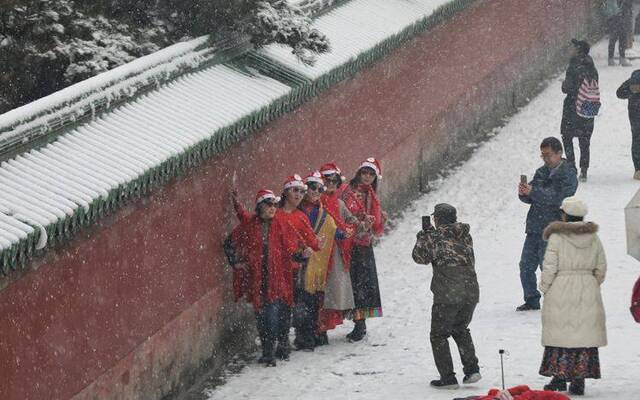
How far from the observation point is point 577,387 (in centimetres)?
1166

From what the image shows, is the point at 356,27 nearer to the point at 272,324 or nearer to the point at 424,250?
the point at 272,324

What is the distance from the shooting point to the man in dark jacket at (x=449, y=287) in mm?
12031

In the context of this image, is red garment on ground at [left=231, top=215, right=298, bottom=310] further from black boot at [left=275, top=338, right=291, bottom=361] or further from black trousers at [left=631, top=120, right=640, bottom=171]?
black trousers at [left=631, top=120, right=640, bottom=171]

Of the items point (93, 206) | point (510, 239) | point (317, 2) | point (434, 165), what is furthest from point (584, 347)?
point (434, 165)

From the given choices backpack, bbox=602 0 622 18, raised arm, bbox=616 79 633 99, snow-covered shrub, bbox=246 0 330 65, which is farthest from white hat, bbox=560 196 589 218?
backpack, bbox=602 0 622 18

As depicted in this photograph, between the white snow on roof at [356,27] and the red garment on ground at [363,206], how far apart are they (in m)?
1.39

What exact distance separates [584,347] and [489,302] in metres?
3.13

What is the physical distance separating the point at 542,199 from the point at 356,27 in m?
4.01

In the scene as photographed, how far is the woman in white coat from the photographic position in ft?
38.0

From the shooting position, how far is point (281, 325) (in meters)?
13.3

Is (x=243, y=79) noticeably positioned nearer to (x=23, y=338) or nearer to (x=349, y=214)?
(x=349, y=214)

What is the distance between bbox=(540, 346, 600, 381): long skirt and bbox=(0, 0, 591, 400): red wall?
292 centimetres

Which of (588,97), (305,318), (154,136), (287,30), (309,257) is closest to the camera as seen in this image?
(154,136)

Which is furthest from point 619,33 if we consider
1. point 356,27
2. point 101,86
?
point 101,86
